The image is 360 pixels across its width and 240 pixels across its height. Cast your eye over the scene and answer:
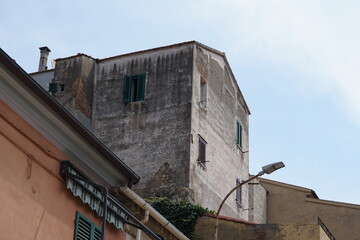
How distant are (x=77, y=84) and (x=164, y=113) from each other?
370 centimetres

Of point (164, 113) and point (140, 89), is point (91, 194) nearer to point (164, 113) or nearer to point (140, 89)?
point (164, 113)

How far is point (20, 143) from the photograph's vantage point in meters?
13.3

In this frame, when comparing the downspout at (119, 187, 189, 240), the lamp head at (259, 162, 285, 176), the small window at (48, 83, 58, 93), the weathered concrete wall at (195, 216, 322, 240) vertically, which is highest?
the small window at (48, 83, 58, 93)

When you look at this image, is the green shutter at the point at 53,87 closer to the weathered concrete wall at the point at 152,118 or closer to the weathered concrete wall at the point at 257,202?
the weathered concrete wall at the point at 152,118

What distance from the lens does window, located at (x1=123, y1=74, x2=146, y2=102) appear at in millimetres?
31031

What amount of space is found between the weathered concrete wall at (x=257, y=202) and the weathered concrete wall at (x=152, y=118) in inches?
244

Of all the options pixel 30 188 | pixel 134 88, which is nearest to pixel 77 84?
pixel 134 88

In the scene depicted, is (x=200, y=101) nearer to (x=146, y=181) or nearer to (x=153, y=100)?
(x=153, y=100)

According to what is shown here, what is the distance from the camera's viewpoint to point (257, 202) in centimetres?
3609

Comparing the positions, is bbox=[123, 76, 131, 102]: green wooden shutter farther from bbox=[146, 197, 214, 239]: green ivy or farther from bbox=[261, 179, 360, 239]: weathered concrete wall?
bbox=[261, 179, 360, 239]: weathered concrete wall

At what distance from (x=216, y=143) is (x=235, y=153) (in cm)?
222

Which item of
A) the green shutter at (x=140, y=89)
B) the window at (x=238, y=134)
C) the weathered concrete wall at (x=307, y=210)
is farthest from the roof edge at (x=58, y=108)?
the weathered concrete wall at (x=307, y=210)

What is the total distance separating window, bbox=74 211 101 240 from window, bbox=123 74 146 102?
53.1 feet

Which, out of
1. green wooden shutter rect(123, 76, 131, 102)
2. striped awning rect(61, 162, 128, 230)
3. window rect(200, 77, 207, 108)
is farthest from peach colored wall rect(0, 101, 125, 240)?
window rect(200, 77, 207, 108)
